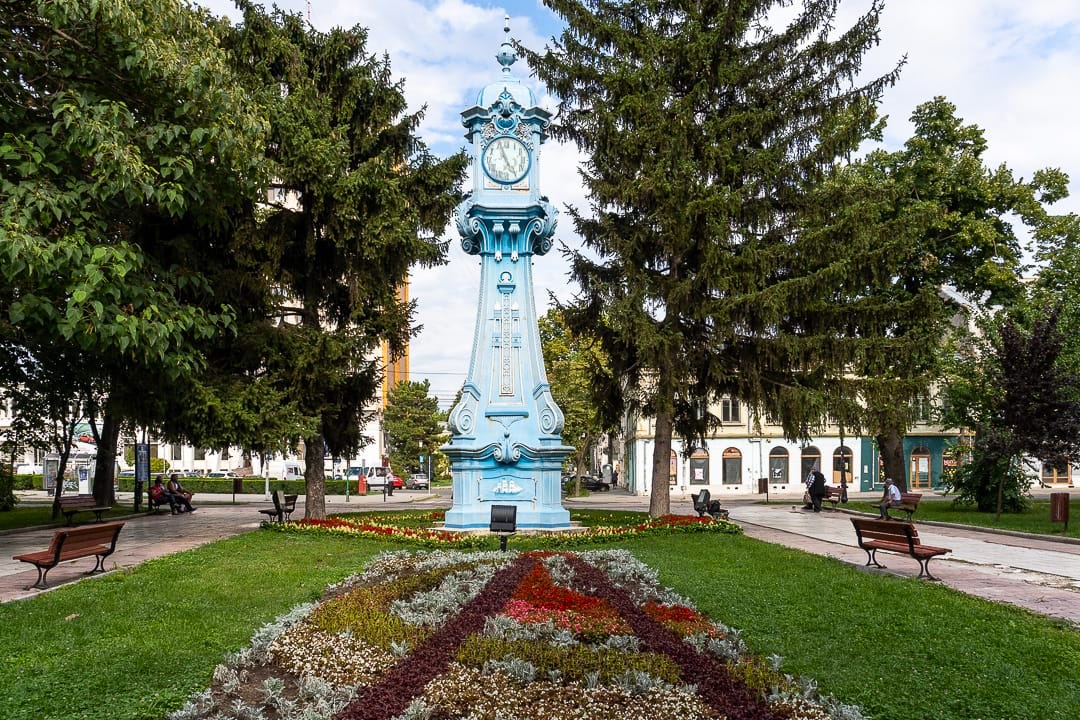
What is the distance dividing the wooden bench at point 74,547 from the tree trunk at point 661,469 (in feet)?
40.6

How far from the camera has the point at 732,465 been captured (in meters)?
51.3

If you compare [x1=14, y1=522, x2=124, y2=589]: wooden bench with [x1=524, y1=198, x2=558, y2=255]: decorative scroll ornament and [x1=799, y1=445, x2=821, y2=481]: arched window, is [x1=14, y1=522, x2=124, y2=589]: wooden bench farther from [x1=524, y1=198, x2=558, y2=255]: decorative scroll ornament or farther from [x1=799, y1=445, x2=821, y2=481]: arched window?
[x1=799, y1=445, x2=821, y2=481]: arched window

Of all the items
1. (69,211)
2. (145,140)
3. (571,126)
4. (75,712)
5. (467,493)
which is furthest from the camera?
(571,126)

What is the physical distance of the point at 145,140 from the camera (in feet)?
41.8

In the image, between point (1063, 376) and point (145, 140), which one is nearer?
point (145, 140)

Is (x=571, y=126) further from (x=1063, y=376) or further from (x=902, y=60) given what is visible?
(x=1063, y=376)

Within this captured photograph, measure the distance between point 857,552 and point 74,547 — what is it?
40.9 ft

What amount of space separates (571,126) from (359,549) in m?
12.5

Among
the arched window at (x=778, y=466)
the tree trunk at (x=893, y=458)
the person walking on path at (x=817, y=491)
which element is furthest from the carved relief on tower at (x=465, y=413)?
the arched window at (x=778, y=466)

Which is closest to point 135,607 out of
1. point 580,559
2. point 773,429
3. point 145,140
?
point 580,559

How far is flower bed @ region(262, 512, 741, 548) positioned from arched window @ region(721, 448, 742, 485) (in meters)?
33.0

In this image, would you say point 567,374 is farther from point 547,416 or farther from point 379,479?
point 547,416

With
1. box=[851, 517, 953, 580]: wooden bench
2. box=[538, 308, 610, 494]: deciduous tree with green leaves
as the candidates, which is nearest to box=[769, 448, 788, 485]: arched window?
box=[538, 308, 610, 494]: deciduous tree with green leaves

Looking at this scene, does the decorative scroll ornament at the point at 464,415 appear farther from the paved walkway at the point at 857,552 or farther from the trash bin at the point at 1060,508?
the trash bin at the point at 1060,508
